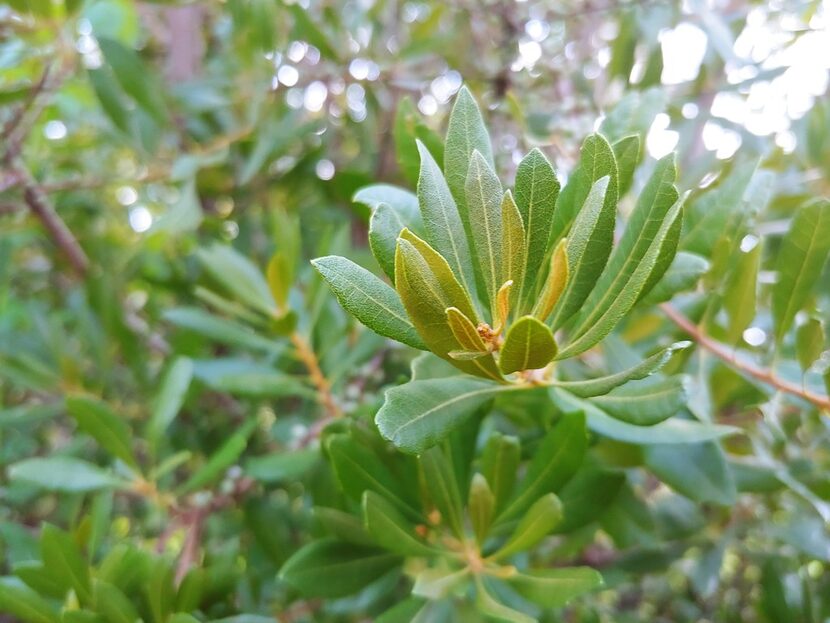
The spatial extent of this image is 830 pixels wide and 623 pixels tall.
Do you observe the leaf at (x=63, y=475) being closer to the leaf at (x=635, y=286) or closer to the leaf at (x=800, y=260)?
the leaf at (x=635, y=286)

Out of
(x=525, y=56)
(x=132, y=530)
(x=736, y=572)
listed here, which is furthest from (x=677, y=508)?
(x=132, y=530)

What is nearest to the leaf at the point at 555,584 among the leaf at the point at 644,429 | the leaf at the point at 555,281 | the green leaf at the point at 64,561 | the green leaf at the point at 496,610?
the green leaf at the point at 496,610

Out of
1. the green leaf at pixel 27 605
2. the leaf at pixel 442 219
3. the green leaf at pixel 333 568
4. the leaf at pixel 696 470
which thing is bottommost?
the green leaf at pixel 27 605

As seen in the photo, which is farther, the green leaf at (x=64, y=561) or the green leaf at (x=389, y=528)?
the green leaf at (x=64, y=561)

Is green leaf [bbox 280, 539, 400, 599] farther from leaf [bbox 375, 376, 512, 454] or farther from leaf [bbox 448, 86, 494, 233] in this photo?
leaf [bbox 448, 86, 494, 233]

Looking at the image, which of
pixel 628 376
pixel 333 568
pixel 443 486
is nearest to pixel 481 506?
pixel 443 486

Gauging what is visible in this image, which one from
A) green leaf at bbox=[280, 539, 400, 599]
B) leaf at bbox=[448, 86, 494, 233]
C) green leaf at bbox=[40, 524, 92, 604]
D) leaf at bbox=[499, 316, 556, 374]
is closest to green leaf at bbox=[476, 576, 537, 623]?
green leaf at bbox=[280, 539, 400, 599]
